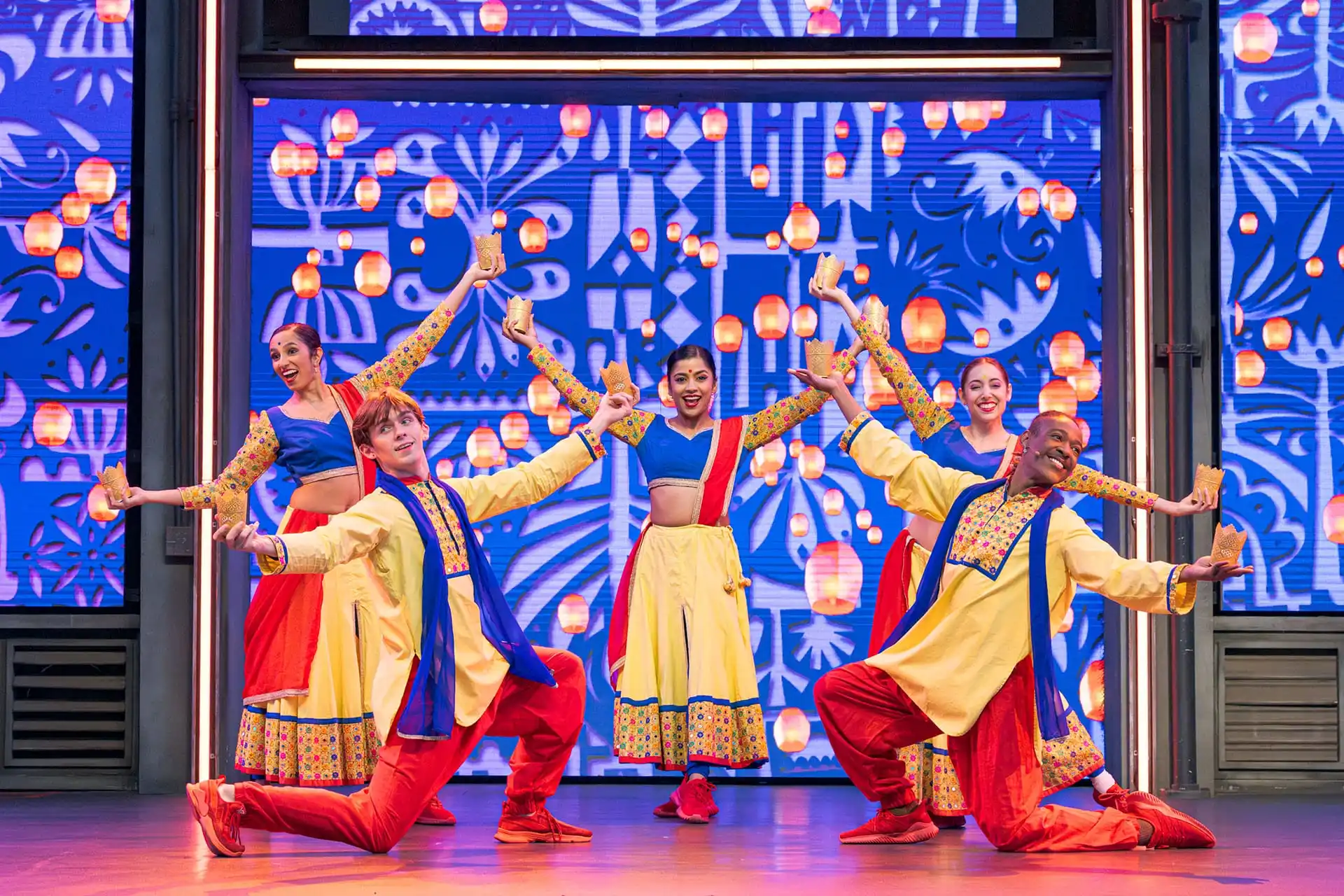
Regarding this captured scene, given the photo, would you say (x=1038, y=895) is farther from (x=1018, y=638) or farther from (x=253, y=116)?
(x=253, y=116)

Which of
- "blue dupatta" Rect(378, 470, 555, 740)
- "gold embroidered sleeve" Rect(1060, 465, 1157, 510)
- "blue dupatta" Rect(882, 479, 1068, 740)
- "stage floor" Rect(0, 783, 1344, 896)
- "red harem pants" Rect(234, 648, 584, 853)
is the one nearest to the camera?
"stage floor" Rect(0, 783, 1344, 896)

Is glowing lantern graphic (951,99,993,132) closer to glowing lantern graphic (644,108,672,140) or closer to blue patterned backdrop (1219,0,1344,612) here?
blue patterned backdrop (1219,0,1344,612)

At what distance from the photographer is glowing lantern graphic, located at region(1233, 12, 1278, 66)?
5.13m

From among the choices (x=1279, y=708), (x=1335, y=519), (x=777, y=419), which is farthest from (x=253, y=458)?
(x=1335, y=519)

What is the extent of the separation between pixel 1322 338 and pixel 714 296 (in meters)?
2.09

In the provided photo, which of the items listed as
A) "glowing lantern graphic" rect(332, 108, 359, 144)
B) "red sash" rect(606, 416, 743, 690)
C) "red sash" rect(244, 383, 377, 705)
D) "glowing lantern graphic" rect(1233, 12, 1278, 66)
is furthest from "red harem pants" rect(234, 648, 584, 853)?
"glowing lantern graphic" rect(1233, 12, 1278, 66)

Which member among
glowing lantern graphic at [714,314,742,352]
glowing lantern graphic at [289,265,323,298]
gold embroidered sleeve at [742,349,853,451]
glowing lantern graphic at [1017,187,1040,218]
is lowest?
gold embroidered sleeve at [742,349,853,451]

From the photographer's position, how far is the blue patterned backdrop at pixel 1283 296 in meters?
5.06

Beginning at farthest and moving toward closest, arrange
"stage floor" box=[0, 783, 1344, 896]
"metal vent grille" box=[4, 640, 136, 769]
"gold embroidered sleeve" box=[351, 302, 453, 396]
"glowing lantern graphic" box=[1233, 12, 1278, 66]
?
"glowing lantern graphic" box=[1233, 12, 1278, 66] → "metal vent grille" box=[4, 640, 136, 769] → "gold embroidered sleeve" box=[351, 302, 453, 396] → "stage floor" box=[0, 783, 1344, 896]

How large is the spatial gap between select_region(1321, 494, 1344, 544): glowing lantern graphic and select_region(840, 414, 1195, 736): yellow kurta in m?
1.69

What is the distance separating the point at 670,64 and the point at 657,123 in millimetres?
230

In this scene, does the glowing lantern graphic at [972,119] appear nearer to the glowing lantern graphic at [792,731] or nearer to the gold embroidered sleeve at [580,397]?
the gold embroidered sleeve at [580,397]

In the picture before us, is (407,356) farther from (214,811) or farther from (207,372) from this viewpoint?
(214,811)

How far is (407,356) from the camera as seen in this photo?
14.8 feet
